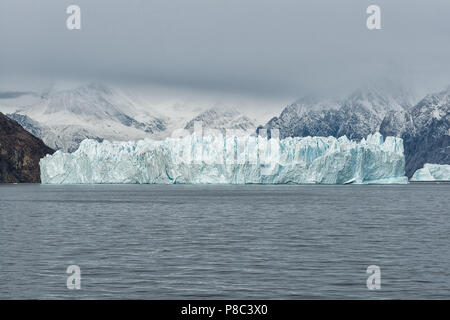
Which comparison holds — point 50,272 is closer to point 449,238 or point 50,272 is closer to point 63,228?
point 63,228

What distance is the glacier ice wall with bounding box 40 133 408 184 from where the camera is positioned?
429 ft

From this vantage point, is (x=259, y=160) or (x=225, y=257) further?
(x=259, y=160)

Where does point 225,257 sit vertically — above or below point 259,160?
below

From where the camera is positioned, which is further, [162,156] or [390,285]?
[162,156]

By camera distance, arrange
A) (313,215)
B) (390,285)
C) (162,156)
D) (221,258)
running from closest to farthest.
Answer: (390,285)
(221,258)
(313,215)
(162,156)

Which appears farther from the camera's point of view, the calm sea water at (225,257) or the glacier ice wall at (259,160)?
the glacier ice wall at (259,160)

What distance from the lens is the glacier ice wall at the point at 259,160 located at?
429 feet

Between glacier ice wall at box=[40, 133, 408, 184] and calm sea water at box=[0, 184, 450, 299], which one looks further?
glacier ice wall at box=[40, 133, 408, 184]

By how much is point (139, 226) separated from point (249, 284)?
23806 millimetres

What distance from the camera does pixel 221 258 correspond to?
29141 mm

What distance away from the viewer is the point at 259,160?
443 feet
